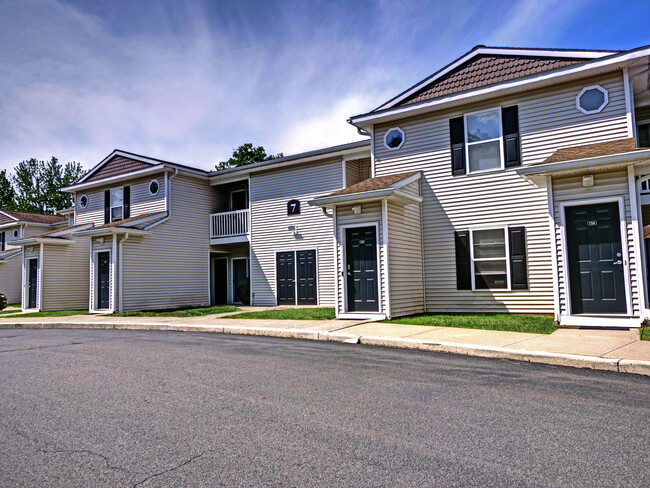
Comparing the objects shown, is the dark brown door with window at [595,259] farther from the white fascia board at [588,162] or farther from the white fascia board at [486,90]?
the white fascia board at [486,90]

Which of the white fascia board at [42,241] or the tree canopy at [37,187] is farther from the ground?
the tree canopy at [37,187]

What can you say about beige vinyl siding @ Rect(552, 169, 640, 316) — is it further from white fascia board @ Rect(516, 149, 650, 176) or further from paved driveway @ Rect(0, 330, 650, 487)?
paved driveway @ Rect(0, 330, 650, 487)

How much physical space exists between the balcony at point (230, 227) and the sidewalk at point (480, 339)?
781 cm

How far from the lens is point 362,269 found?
12.6 metres

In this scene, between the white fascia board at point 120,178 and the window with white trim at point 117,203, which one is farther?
the window with white trim at point 117,203

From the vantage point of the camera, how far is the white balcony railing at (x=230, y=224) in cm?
2030

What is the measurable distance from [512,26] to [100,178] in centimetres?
1807

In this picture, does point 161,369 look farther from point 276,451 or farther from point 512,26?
point 512,26

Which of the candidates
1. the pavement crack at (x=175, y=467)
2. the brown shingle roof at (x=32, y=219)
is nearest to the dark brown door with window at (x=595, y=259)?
the pavement crack at (x=175, y=467)

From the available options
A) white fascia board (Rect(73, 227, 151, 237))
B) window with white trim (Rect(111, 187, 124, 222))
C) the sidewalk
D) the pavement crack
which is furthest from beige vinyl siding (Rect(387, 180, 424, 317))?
window with white trim (Rect(111, 187, 124, 222))

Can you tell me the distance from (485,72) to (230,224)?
11966 millimetres

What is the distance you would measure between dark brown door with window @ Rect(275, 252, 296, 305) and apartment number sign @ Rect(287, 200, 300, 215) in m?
1.56

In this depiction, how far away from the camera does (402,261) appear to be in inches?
505

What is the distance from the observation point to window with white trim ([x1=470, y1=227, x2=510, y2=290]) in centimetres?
1262
